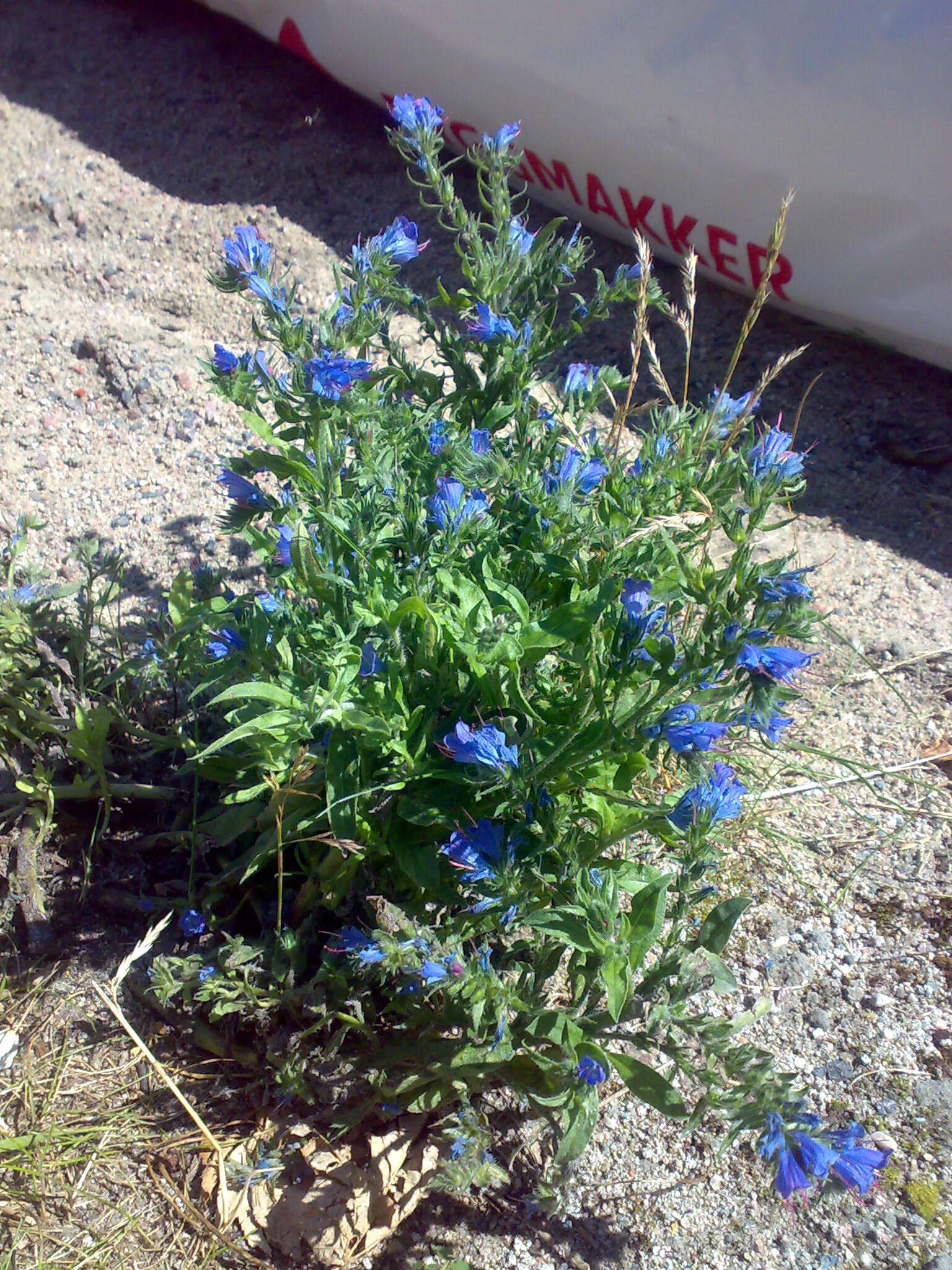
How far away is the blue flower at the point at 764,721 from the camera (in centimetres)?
140

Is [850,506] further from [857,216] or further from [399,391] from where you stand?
[399,391]

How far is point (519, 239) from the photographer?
6.02 feet

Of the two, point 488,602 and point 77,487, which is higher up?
point 488,602

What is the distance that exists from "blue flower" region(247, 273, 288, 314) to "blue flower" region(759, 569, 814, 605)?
85cm

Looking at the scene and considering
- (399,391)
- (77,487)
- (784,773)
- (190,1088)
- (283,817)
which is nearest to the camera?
(283,817)

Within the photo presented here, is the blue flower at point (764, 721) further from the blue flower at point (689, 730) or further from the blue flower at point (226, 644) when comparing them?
the blue flower at point (226, 644)

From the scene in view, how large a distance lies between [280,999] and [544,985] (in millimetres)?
502

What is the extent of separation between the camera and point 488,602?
1584mm

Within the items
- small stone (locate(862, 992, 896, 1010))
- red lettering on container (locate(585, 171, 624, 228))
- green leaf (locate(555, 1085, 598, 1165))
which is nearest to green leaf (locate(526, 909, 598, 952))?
green leaf (locate(555, 1085, 598, 1165))

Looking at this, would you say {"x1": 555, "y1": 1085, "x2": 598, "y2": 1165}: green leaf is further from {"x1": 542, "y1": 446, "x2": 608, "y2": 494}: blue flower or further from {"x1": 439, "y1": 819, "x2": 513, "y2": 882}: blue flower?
{"x1": 542, "y1": 446, "x2": 608, "y2": 494}: blue flower

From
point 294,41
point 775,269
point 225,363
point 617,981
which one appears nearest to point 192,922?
point 617,981

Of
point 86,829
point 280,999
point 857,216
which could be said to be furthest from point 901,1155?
point 857,216

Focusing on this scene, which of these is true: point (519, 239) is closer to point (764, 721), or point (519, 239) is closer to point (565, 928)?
point (764, 721)

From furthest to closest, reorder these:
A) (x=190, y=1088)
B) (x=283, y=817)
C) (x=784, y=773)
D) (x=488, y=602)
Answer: (x=784, y=773), (x=190, y=1088), (x=283, y=817), (x=488, y=602)
